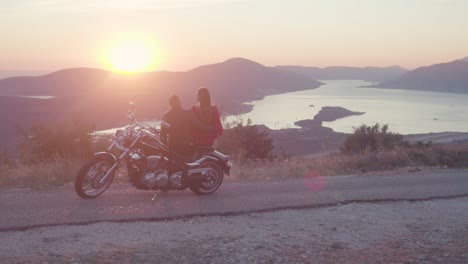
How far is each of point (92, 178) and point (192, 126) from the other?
181 cm

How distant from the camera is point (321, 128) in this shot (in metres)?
79.6

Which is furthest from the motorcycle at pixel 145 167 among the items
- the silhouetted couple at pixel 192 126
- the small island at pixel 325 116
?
the small island at pixel 325 116

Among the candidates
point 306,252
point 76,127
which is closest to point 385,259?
point 306,252

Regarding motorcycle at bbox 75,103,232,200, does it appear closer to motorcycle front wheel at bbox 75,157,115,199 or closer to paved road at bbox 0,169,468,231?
motorcycle front wheel at bbox 75,157,115,199

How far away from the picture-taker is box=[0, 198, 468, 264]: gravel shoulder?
5699 mm

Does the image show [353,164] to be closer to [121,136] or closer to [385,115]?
[121,136]

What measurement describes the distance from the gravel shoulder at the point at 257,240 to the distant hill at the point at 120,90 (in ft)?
19.9

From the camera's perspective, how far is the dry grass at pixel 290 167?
9.98 meters

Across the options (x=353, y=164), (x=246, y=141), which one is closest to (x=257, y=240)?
(x=353, y=164)

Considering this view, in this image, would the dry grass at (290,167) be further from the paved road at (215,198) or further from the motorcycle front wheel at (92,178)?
the motorcycle front wheel at (92,178)

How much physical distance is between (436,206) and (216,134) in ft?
12.4

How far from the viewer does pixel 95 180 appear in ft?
26.5

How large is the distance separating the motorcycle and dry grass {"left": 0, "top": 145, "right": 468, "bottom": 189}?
1.81 m

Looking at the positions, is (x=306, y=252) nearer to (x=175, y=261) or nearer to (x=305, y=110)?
(x=175, y=261)
